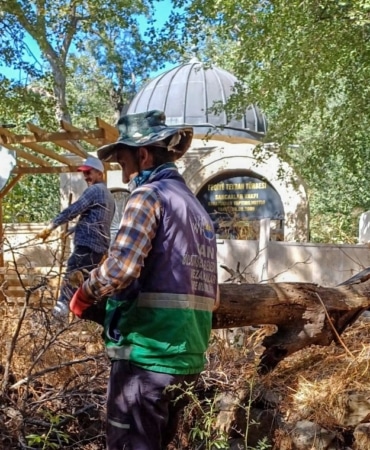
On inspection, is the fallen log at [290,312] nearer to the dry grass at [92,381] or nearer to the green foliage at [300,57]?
the dry grass at [92,381]

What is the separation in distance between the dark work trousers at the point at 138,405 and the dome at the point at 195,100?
17339 mm

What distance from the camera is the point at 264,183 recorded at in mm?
16188

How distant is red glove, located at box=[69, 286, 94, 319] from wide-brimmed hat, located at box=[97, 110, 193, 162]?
0.64 meters

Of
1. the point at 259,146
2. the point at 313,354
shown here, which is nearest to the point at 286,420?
the point at 313,354

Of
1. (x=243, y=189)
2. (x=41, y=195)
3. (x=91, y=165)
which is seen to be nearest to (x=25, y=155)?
(x=91, y=165)

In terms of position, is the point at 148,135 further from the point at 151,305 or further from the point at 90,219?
the point at 90,219

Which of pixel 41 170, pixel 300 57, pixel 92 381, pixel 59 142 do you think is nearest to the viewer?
pixel 92 381

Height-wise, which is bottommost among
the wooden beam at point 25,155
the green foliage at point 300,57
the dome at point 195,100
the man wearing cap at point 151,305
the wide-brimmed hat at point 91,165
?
Result: the man wearing cap at point 151,305

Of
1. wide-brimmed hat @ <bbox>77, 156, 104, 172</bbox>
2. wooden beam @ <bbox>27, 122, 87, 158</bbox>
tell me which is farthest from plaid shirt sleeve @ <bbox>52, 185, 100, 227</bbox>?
wooden beam @ <bbox>27, 122, 87, 158</bbox>

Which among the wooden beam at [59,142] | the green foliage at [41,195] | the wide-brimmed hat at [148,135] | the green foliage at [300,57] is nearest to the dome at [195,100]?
the green foliage at [41,195]

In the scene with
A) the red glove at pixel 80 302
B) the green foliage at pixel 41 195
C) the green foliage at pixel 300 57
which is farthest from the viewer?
the green foliage at pixel 41 195

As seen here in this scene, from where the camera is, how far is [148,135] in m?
2.89

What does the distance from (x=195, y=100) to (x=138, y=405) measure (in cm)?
1931

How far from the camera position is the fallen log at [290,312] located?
3908mm
